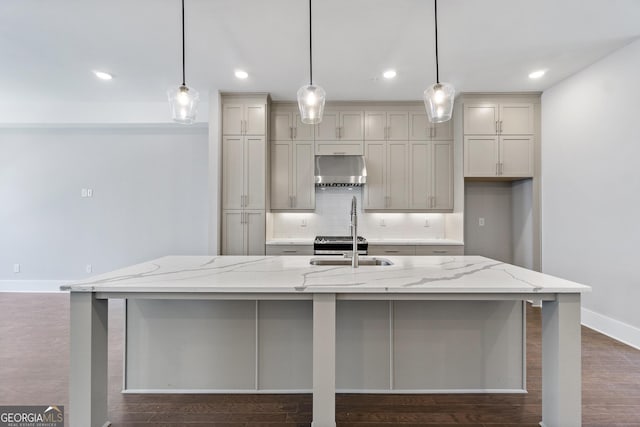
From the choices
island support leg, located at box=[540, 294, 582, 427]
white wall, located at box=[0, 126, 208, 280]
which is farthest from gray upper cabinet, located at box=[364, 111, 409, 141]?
island support leg, located at box=[540, 294, 582, 427]

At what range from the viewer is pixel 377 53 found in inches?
120

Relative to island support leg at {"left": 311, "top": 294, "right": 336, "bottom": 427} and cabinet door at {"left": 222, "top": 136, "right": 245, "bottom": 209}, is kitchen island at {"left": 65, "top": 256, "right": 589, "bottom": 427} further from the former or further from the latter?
cabinet door at {"left": 222, "top": 136, "right": 245, "bottom": 209}

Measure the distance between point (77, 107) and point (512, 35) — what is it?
556cm

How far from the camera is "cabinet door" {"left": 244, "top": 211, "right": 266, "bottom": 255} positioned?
3936mm

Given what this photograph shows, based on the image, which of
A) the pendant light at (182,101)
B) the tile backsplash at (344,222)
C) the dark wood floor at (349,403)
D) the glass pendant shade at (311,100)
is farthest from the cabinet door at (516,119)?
the pendant light at (182,101)

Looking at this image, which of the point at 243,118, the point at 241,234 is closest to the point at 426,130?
the point at 243,118

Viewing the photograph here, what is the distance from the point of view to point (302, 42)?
2.85 m

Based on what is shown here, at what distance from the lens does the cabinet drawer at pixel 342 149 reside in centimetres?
423

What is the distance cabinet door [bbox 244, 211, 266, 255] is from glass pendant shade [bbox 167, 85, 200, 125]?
1816 millimetres

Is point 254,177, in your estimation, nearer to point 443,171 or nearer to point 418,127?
point 418,127

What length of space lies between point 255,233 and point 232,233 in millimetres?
294

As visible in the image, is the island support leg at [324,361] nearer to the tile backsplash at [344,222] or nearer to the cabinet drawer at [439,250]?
the cabinet drawer at [439,250]

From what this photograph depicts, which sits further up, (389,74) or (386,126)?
(389,74)

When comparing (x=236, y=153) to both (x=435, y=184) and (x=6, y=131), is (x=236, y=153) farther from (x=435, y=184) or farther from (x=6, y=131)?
(x=6, y=131)
